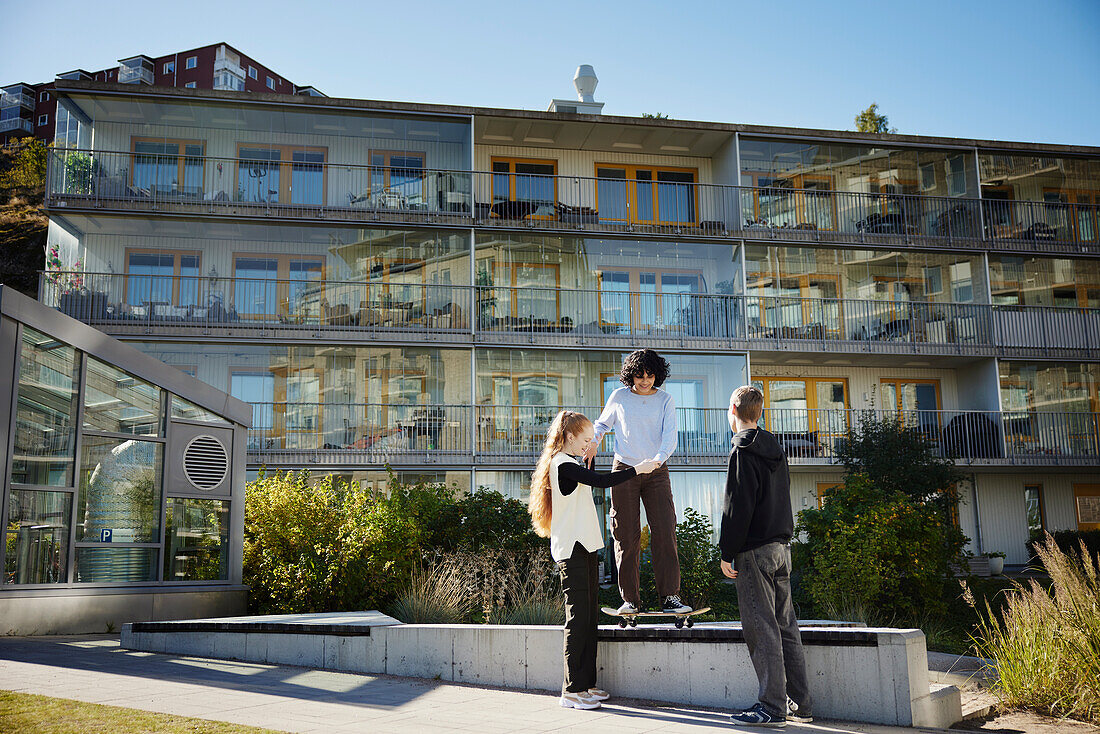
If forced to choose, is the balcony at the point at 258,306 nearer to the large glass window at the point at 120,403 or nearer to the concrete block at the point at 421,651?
the large glass window at the point at 120,403

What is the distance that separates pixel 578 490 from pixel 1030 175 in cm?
2671

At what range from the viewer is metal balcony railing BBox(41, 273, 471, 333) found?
22.1m

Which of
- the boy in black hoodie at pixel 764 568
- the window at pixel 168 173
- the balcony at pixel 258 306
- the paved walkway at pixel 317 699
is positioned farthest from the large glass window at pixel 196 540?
the window at pixel 168 173

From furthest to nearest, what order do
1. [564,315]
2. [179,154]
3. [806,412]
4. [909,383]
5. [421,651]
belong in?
1. [909,383]
2. [806,412]
3. [564,315]
4. [179,154]
5. [421,651]

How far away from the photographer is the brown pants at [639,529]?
6.87 meters

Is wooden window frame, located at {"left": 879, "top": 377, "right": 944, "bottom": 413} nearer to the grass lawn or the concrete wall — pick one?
the concrete wall

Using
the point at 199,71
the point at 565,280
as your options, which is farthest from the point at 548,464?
the point at 199,71

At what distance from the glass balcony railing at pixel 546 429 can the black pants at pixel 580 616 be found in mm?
14379

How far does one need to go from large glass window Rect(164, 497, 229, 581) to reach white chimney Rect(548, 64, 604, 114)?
58.7 feet

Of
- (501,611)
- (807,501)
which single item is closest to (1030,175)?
(807,501)

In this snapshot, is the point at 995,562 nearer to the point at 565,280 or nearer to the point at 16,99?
the point at 565,280

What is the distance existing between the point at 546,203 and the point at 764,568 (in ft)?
65.5

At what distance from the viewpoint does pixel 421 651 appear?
8.02m

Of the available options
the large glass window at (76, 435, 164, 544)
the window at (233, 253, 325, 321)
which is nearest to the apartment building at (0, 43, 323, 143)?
the window at (233, 253, 325, 321)
